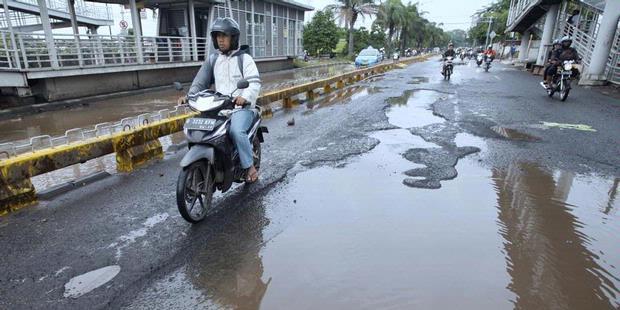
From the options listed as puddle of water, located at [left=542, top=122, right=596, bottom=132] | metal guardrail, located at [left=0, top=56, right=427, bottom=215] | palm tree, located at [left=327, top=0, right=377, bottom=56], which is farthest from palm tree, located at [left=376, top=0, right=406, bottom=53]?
metal guardrail, located at [left=0, top=56, right=427, bottom=215]

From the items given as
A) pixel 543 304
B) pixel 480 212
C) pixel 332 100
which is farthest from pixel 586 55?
pixel 543 304

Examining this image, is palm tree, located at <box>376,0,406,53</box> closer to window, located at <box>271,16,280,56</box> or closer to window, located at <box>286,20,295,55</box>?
window, located at <box>286,20,295,55</box>

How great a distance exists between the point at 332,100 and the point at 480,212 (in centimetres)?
865

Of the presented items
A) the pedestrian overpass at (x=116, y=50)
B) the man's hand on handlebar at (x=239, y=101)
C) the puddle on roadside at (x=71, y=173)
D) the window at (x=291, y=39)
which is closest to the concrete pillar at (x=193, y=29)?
the pedestrian overpass at (x=116, y=50)

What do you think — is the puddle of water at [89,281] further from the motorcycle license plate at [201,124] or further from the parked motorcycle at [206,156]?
the motorcycle license plate at [201,124]

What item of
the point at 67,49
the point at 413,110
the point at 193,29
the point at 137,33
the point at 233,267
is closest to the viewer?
the point at 233,267

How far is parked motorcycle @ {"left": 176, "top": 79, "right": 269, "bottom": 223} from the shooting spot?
350 centimetres

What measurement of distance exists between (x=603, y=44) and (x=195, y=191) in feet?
55.9

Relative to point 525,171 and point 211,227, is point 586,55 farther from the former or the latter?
point 211,227

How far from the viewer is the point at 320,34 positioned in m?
46.6

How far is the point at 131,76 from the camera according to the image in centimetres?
1480

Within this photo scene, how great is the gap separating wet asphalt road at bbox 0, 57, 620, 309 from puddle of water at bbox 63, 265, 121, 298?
4cm

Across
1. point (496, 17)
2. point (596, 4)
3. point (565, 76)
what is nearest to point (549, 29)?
point (596, 4)

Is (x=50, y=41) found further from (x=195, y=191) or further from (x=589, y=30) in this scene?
(x=589, y=30)
